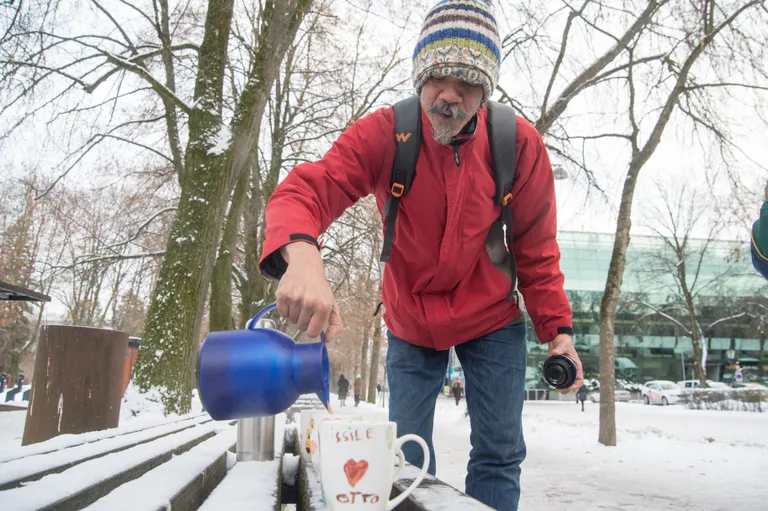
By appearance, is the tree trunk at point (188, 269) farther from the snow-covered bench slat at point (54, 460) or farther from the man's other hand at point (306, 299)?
the man's other hand at point (306, 299)

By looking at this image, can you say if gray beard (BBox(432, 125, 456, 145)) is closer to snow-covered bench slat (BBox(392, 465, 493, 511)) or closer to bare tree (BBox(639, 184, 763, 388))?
snow-covered bench slat (BBox(392, 465, 493, 511))

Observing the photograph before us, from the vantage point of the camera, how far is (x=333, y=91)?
13477 mm

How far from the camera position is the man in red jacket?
1.87 meters

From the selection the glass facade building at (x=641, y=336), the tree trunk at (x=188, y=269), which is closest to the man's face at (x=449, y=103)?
the tree trunk at (x=188, y=269)

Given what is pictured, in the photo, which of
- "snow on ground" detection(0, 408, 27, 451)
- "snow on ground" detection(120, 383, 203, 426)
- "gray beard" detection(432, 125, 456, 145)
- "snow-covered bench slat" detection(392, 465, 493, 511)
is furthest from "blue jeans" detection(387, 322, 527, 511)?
"snow on ground" detection(0, 408, 27, 451)

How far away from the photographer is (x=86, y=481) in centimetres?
81

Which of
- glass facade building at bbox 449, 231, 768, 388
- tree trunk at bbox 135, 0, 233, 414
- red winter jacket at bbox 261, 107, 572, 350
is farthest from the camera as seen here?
glass facade building at bbox 449, 231, 768, 388

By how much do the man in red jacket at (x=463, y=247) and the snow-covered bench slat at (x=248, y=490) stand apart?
0.75 meters

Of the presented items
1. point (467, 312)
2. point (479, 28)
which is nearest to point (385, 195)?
point (467, 312)

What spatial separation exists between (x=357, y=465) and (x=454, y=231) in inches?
46.3

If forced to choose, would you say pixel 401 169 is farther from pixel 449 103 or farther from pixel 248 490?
pixel 248 490

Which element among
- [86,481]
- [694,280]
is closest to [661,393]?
[694,280]

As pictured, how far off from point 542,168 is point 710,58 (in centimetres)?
742

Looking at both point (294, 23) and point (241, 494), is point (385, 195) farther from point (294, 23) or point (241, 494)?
point (294, 23)
